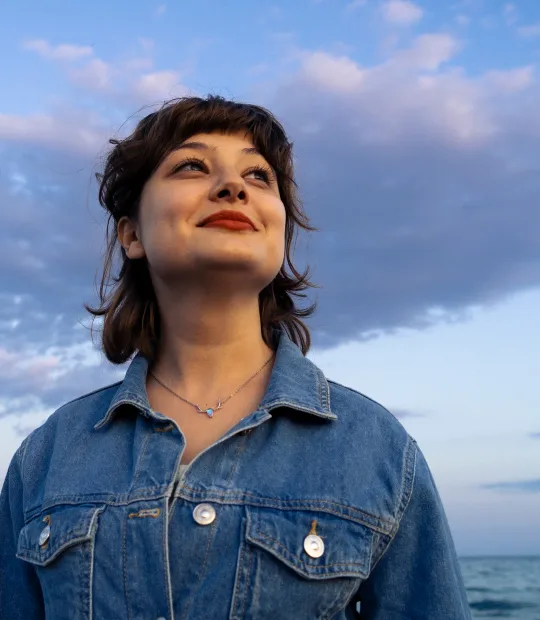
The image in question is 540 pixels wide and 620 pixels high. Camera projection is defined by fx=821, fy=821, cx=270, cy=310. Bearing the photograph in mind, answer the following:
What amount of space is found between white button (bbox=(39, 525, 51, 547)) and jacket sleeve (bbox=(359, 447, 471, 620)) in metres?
1.04

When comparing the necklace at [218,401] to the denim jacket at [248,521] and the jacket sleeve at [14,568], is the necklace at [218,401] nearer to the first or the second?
the denim jacket at [248,521]

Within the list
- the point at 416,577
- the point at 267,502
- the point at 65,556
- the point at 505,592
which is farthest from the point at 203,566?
the point at 505,592

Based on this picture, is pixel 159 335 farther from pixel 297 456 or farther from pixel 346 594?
pixel 346 594

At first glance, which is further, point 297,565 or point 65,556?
point 65,556

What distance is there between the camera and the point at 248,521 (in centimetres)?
247

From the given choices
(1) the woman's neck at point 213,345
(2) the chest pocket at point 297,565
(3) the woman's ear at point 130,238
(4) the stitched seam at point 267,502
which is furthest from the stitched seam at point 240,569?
(3) the woman's ear at point 130,238

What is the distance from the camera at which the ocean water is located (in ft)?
56.0

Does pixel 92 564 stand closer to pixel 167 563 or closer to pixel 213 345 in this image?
pixel 167 563

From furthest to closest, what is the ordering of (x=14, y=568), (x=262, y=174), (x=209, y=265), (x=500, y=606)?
1. (x=500, y=606)
2. (x=262, y=174)
3. (x=14, y=568)
4. (x=209, y=265)

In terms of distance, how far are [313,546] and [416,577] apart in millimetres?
430

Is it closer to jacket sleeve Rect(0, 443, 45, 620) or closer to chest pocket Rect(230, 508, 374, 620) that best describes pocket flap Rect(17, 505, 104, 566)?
jacket sleeve Rect(0, 443, 45, 620)

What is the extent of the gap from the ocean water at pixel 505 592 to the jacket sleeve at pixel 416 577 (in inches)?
595

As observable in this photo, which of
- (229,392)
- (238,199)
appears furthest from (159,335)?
(238,199)

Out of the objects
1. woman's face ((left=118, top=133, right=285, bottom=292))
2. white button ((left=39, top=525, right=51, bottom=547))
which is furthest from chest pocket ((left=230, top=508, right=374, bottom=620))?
woman's face ((left=118, top=133, right=285, bottom=292))
